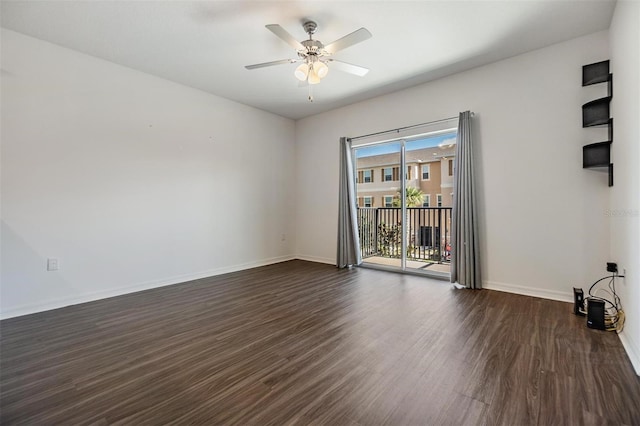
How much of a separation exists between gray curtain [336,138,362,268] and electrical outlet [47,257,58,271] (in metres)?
3.71

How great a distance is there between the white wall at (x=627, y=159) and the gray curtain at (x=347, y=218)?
3.14 m

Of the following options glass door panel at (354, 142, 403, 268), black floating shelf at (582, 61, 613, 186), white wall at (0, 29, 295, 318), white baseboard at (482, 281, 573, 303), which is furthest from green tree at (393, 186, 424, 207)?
Answer: white wall at (0, 29, 295, 318)

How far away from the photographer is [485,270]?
3613 millimetres

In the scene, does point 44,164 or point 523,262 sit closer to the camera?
point 44,164

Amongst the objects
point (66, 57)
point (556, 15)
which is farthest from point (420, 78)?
point (66, 57)

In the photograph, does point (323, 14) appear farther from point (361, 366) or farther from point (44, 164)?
point (44, 164)

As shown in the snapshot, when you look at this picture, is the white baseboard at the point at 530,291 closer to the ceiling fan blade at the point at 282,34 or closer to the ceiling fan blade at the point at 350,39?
the ceiling fan blade at the point at 350,39

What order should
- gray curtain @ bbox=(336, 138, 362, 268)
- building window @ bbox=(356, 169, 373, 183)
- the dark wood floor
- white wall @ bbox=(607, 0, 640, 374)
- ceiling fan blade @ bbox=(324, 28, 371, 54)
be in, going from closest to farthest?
the dark wood floor
white wall @ bbox=(607, 0, 640, 374)
ceiling fan blade @ bbox=(324, 28, 371, 54)
gray curtain @ bbox=(336, 138, 362, 268)
building window @ bbox=(356, 169, 373, 183)

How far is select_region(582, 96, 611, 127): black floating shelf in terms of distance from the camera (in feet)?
8.80

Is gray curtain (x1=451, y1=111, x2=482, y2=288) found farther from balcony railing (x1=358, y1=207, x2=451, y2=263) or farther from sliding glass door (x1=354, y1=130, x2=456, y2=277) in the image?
balcony railing (x1=358, y1=207, x2=451, y2=263)

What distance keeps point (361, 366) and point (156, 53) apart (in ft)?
12.5

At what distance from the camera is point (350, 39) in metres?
2.46

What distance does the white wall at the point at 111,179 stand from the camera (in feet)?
9.35

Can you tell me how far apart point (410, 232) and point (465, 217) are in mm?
1628
